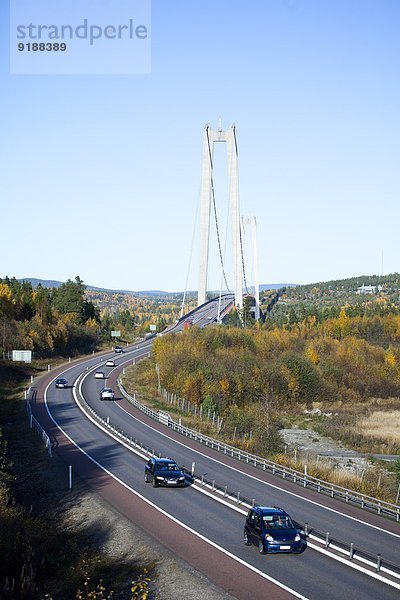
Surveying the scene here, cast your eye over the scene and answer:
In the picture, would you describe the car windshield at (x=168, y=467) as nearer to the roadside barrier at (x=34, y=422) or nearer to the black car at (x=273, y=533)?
the black car at (x=273, y=533)

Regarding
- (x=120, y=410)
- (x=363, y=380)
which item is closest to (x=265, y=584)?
(x=120, y=410)

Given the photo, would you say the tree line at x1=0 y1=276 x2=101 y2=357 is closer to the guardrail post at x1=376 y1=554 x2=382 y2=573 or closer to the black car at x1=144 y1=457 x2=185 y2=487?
the black car at x1=144 y1=457 x2=185 y2=487

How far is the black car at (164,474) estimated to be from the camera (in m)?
33.8

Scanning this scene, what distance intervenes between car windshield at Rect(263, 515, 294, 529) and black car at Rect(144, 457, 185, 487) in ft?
34.8

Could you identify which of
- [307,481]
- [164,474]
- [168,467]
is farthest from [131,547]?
[307,481]

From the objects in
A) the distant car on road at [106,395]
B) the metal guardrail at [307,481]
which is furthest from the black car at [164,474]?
the distant car on road at [106,395]

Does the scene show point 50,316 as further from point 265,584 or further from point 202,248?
point 265,584

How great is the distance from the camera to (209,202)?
432 ft

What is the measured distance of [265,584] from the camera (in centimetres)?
2077

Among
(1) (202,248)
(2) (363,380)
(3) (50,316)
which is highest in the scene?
(1) (202,248)

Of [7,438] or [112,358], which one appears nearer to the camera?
[7,438]

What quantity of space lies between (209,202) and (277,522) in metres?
111

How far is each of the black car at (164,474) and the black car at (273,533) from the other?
9.63 meters

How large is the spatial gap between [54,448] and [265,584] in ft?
88.8
